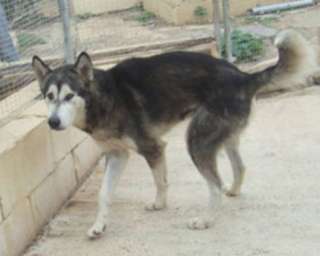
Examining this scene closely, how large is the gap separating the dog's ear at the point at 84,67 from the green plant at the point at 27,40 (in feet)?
6.11

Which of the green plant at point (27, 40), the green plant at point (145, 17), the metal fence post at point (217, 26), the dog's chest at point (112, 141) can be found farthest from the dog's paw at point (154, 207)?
the green plant at point (145, 17)

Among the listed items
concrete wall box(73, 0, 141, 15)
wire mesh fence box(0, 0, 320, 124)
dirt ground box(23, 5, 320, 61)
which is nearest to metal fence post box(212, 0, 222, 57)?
wire mesh fence box(0, 0, 320, 124)

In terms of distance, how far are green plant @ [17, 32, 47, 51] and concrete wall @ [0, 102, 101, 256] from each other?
3.71ft

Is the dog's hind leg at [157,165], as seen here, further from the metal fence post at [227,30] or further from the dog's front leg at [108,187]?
the metal fence post at [227,30]

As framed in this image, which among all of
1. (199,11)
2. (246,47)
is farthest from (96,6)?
(246,47)

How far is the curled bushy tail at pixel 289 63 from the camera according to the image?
4.32m

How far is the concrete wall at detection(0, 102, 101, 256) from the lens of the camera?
4.30 meters

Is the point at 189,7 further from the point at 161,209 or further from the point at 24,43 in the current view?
the point at 161,209

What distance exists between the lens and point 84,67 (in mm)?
4449

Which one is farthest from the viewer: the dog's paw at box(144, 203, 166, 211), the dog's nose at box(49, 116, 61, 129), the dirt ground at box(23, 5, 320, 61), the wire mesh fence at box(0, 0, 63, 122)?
the dirt ground at box(23, 5, 320, 61)

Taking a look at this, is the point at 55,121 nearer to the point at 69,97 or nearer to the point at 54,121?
the point at 54,121

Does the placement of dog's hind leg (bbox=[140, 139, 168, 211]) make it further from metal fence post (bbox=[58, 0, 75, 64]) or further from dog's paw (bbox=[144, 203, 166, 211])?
metal fence post (bbox=[58, 0, 75, 64])

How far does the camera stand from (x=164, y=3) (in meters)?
10.3

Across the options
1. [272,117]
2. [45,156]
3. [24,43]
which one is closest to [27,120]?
[45,156]
